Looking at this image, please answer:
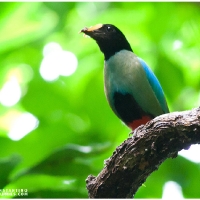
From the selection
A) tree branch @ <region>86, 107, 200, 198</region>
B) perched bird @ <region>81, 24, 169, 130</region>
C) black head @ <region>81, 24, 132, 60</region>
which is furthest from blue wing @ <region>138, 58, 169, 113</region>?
tree branch @ <region>86, 107, 200, 198</region>

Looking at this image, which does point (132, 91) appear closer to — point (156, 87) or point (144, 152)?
point (156, 87)

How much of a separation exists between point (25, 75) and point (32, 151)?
49.9 inches

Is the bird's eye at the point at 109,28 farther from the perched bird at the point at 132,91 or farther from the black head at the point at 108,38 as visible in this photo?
the perched bird at the point at 132,91

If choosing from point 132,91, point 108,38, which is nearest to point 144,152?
point 132,91

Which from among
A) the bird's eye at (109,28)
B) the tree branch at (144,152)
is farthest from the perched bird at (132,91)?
the tree branch at (144,152)

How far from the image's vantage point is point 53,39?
4.83 metres

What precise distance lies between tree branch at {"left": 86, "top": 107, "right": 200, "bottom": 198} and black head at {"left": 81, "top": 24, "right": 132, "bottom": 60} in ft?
4.97

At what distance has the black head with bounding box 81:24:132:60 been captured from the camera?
14.0 ft

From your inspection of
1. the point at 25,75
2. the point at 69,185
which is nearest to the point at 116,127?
the point at 69,185

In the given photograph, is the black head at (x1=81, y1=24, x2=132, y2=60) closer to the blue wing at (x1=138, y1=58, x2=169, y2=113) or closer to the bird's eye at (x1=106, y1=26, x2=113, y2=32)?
the bird's eye at (x1=106, y1=26, x2=113, y2=32)

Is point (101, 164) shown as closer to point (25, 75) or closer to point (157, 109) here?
point (157, 109)

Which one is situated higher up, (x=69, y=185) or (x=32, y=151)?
(x=32, y=151)

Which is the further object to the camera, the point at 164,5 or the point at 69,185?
the point at 164,5

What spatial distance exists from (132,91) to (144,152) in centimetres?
115
